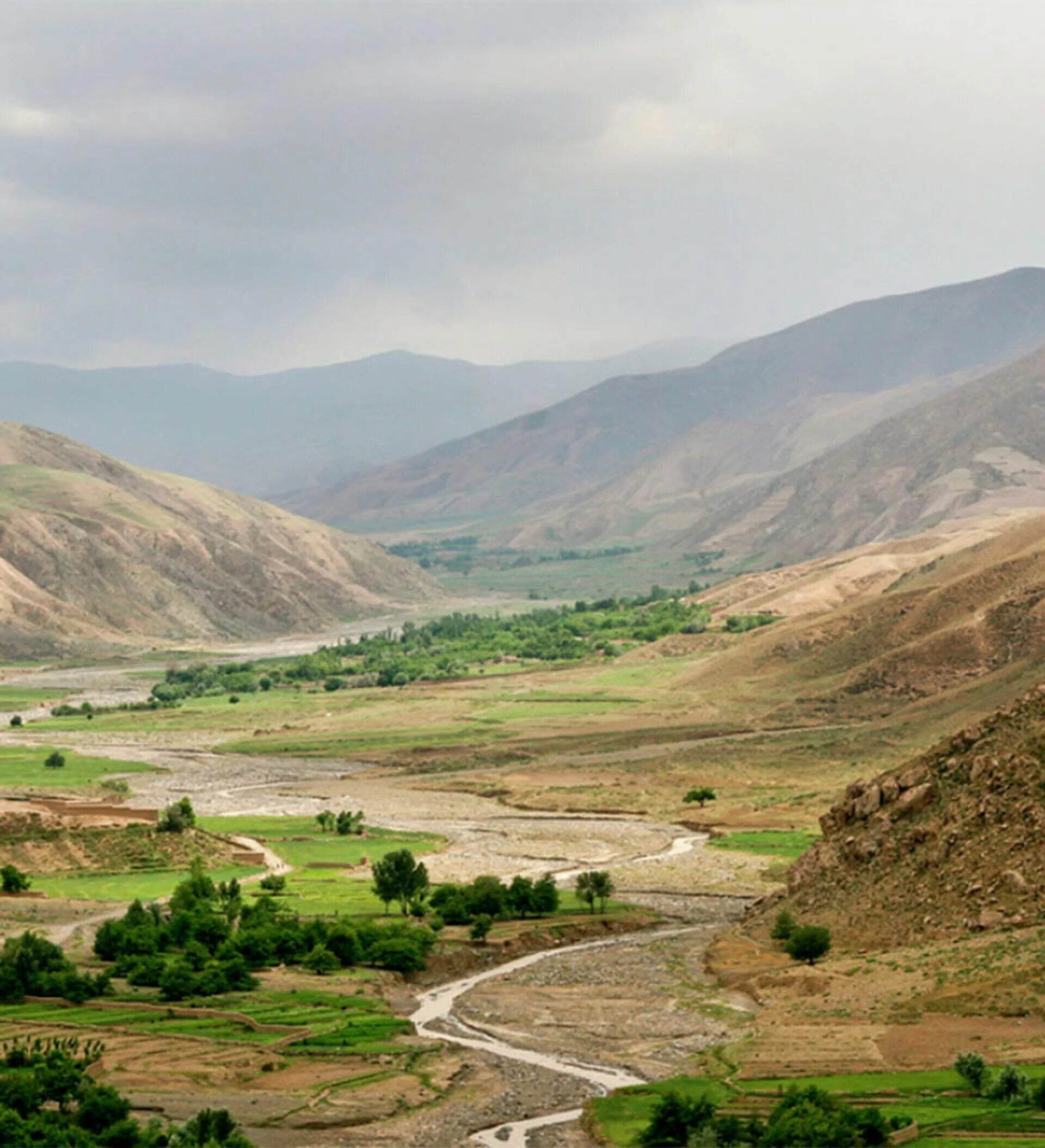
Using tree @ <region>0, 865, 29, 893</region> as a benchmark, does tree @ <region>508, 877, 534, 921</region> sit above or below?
below

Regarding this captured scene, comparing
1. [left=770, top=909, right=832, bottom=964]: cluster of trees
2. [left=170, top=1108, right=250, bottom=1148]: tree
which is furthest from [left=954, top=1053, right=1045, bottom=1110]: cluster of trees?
[left=170, top=1108, right=250, bottom=1148]: tree

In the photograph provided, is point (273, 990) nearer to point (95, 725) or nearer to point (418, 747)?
point (418, 747)

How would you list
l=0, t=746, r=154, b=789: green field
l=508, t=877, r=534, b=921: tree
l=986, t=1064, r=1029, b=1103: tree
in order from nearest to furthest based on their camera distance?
l=986, t=1064, r=1029, b=1103: tree, l=508, t=877, r=534, b=921: tree, l=0, t=746, r=154, b=789: green field

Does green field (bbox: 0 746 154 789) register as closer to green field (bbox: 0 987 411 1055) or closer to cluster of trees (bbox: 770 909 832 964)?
green field (bbox: 0 987 411 1055)

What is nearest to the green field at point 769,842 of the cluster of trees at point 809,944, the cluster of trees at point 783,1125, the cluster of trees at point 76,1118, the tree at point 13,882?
the cluster of trees at point 809,944

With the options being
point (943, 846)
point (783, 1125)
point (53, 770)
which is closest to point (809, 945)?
point (943, 846)

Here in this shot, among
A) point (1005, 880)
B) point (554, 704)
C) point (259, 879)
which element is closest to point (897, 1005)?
point (1005, 880)

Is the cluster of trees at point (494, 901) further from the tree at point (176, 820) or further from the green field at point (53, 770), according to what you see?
the green field at point (53, 770)

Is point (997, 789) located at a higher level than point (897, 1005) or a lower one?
higher

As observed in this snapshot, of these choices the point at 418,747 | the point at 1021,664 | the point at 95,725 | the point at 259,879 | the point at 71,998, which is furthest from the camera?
the point at 95,725
